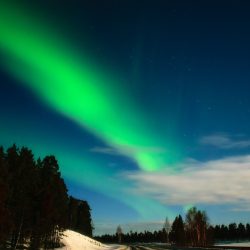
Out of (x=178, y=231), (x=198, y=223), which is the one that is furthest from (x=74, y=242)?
(x=178, y=231)

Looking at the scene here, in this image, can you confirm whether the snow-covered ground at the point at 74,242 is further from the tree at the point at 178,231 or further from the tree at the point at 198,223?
the tree at the point at 178,231

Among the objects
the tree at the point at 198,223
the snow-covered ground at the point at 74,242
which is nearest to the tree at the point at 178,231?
the tree at the point at 198,223

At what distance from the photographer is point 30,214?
56750 mm

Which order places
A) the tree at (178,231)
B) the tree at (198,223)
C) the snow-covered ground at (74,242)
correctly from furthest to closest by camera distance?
the tree at (178,231) → the tree at (198,223) → the snow-covered ground at (74,242)

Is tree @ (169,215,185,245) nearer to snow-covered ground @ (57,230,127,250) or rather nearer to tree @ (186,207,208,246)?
tree @ (186,207,208,246)

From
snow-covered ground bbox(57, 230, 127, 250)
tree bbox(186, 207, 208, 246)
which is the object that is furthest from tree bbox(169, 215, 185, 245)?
snow-covered ground bbox(57, 230, 127, 250)

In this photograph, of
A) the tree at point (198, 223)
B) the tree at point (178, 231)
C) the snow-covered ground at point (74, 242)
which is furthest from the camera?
the tree at point (178, 231)

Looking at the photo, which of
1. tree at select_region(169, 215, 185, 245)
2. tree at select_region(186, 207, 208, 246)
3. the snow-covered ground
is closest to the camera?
the snow-covered ground

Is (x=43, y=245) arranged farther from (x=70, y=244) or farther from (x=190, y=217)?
(x=190, y=217)

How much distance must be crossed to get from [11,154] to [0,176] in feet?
45.2

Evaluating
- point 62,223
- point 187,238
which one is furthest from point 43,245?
point 187,238

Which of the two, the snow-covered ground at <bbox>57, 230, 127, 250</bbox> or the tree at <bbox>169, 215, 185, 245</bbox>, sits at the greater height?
the tree at <bbox>169, 215, 185, 245</bbox>

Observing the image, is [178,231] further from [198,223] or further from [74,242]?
[74,242]

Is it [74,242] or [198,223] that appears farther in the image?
[198,223]
